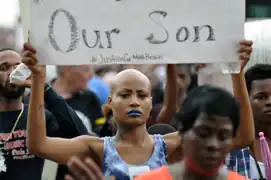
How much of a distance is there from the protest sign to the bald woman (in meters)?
0.34

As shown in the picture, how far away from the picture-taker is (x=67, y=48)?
5.39 m

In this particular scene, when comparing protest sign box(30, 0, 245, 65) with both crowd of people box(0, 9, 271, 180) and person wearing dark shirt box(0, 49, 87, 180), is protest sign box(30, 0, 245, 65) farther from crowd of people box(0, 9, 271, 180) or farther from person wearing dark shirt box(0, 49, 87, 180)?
person wearing dark shirt box(0, 49, 87, 180)

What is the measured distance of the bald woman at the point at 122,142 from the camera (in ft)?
17.9

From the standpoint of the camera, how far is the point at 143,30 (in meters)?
5.46

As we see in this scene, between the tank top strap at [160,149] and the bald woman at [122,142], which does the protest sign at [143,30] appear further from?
the tank top strap at [160,149]

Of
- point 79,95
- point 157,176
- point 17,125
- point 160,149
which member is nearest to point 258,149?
point 160,149

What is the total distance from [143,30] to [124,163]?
0.77m

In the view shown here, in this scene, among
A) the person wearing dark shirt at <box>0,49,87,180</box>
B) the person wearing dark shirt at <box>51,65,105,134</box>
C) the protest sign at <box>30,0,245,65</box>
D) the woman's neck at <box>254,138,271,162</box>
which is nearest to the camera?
the protest sign at <box>30,0,245,65</box>

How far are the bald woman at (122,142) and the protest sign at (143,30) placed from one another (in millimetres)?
343

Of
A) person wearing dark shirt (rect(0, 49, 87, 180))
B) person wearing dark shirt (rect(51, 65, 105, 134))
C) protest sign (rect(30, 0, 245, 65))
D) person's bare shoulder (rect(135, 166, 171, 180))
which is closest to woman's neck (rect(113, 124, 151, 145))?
protest sign (rect(30, 0, 245, 65))

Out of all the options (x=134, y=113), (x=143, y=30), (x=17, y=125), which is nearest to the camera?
(x=143, y=30)

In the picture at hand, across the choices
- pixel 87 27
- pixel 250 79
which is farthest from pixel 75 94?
pixel 87 27

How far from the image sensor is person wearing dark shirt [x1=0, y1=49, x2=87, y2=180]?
6633 mm

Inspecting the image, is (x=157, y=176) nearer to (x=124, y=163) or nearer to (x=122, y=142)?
(x=124, y=163)
